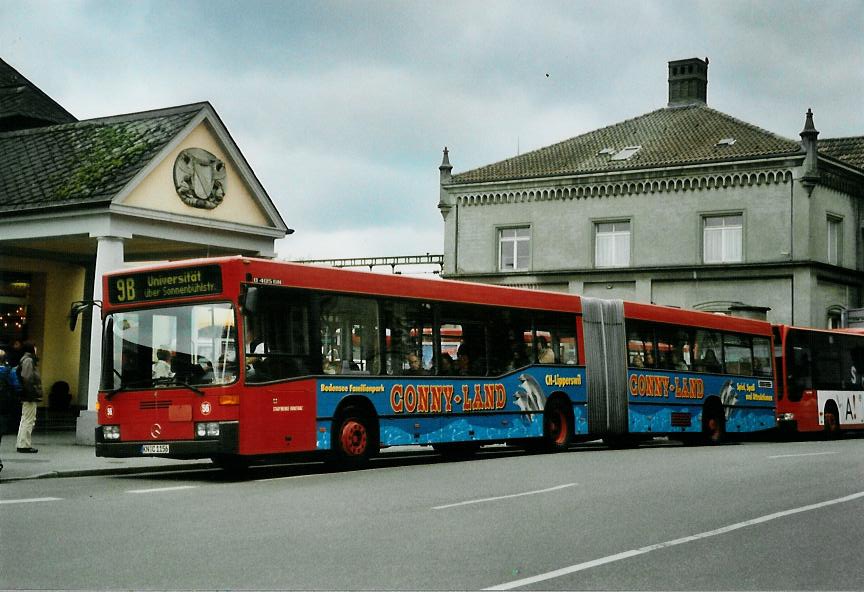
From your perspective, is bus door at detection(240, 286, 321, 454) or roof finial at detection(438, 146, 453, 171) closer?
bus door at detection(240, 286, 321, 454)

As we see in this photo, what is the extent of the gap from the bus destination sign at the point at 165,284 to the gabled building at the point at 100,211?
5.54 metres

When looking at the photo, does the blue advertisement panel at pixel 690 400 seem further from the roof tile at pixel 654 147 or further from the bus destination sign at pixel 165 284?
the roof tile at pixel 654 147

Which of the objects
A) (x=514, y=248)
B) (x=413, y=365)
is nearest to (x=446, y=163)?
(x=514, y=248)

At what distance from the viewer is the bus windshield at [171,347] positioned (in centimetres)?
1575

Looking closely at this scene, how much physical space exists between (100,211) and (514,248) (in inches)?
1123

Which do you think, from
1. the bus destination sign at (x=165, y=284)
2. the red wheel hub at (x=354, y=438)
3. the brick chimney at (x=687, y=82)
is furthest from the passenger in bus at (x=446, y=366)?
the brick chimney at (x=687, y=82)

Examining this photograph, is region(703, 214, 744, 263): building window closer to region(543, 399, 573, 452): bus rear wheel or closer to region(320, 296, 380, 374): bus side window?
region(543, 399, 573, 452): bus rear wheel

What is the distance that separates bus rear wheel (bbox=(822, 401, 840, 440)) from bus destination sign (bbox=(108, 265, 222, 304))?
21.2 m

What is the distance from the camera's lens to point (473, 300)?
68.0 feet

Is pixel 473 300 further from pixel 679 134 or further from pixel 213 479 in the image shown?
pixel 679 134

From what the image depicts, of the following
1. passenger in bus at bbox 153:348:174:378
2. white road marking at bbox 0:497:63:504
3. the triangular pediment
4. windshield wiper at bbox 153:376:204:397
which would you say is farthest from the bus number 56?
the triangular pediment

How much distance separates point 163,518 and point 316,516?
56.7 inches

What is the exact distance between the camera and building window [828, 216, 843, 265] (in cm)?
4572

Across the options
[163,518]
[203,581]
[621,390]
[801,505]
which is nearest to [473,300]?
[621,390]
